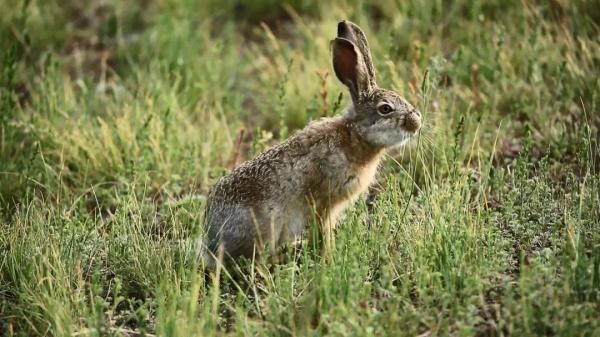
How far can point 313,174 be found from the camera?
17.1 feet

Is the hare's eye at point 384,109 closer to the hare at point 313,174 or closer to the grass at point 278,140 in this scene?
the hare at point 313,174

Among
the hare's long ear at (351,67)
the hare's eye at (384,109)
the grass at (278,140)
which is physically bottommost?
the grass at (278,140)

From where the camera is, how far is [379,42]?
309 inches

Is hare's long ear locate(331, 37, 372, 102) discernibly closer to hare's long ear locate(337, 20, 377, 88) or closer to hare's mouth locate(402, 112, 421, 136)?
hare's long ear locate(337, 20, 377, 88)

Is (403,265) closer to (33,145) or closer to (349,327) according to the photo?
(349,327)

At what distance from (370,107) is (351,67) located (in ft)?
0.84

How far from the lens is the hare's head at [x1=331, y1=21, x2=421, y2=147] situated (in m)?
5.27

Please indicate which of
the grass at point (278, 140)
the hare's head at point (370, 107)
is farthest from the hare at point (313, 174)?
the grass at point (278, 140)

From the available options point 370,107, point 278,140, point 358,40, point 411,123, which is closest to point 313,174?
point 370,107

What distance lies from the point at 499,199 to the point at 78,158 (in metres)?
3.02

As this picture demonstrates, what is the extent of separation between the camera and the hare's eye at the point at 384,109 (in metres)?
5.29

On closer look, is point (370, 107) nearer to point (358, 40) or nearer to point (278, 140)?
point (358, 40)

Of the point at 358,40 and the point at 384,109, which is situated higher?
the point at 358,40

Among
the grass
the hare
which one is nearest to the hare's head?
the hare
